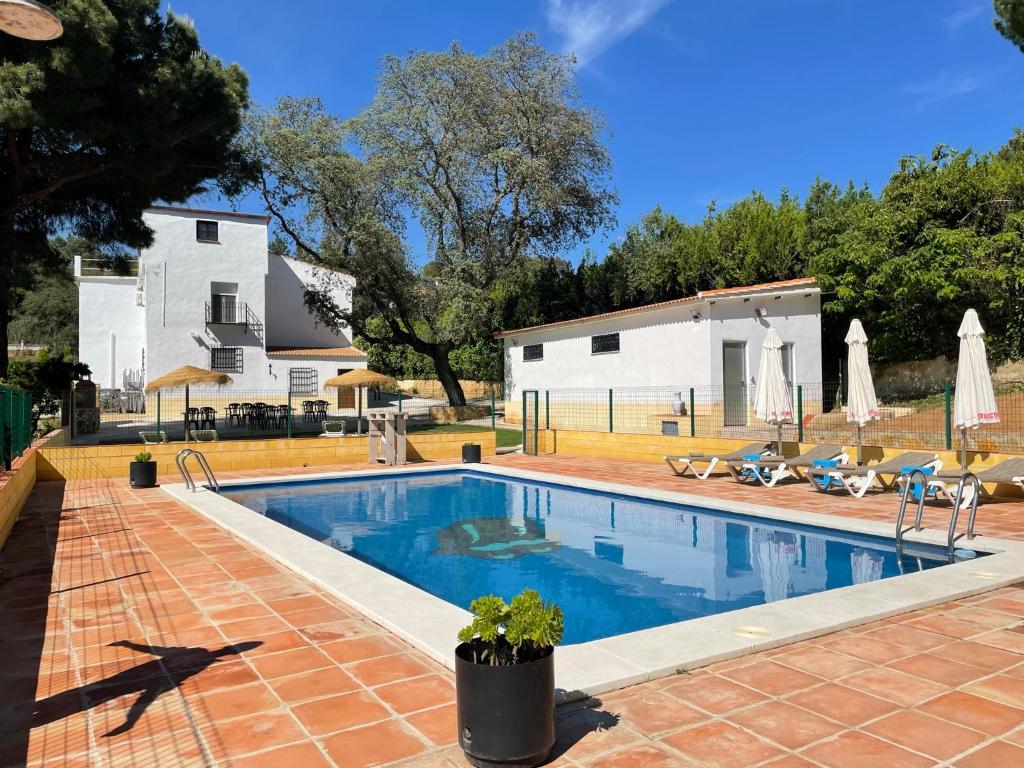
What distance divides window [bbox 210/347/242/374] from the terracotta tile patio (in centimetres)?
2475

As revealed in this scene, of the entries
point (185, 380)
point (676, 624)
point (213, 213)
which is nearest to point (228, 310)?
point (213, 213)

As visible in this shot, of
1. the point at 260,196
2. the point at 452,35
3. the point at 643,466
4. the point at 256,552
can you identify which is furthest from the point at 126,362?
the point at 256,552

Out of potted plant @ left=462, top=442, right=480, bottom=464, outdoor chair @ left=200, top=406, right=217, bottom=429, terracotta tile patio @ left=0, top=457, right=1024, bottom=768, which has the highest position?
outdoor chair @ left=200, top=406, right=217, bottom=429

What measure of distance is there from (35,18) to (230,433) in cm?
1674

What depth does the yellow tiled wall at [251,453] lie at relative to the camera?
12.8 metres

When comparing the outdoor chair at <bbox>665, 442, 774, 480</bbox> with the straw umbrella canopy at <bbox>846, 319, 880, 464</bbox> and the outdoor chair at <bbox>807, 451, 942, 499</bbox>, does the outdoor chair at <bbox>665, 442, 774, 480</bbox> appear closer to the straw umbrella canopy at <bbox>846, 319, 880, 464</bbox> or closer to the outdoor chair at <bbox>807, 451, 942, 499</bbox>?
the outdoor chair at <bbox>807, 451, 942, 499</bbox>

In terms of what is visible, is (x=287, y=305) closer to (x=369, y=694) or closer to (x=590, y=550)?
(x=590, y=550)

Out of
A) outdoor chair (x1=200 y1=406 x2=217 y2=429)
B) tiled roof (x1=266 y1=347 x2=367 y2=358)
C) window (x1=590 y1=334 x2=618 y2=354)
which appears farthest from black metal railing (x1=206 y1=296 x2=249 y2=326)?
window (x1=590 y1=334 x2=618 y2=354)

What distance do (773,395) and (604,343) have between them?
9.16m

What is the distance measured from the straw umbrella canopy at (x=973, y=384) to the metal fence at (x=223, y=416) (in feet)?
37.7

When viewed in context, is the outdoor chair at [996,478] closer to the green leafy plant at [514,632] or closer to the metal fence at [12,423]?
the green leafy plant at [514,632]

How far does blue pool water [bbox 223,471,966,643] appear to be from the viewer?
6.20 meters

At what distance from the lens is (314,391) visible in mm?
30016

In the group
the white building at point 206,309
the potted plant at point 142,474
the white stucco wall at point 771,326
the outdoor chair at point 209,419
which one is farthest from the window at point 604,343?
the potted plant at point 142,474
